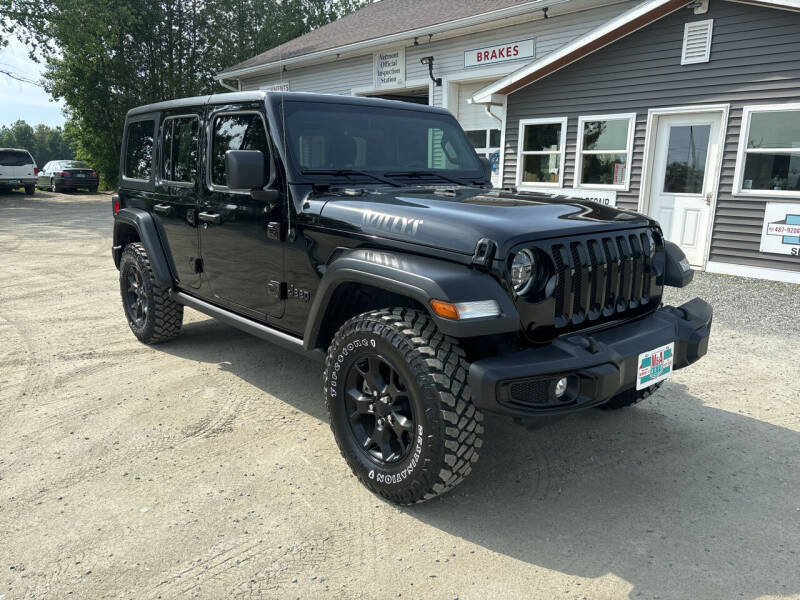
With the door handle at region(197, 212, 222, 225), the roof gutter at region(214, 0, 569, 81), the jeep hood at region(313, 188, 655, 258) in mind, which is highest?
the roof gutter at region(214, 0, 569, 81)

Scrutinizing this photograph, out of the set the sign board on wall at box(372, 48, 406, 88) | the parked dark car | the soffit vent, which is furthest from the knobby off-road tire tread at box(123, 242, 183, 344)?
the parked dark car

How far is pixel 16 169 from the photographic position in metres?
24.2

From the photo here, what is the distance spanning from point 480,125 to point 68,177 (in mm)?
22090

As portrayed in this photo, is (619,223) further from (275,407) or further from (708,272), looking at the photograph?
(708,272)

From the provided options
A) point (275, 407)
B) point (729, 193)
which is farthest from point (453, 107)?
point (275, 407)

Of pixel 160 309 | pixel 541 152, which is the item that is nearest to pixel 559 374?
pixel 160 309

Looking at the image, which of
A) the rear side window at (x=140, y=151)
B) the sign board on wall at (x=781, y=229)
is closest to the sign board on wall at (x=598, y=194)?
the sign board on wall at (x=781, y=229)

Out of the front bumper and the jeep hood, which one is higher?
the jeep hood

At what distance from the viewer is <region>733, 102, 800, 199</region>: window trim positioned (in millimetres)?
8117

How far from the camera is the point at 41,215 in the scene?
17.4m

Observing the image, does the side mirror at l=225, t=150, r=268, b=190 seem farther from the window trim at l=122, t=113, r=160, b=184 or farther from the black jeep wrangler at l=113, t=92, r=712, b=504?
the window trim at l=122, t=113, r=160, b=184

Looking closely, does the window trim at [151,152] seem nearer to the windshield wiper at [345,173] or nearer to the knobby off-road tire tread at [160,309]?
the knobby off-road tire tread at [160,309]

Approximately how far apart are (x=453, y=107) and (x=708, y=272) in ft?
22.4

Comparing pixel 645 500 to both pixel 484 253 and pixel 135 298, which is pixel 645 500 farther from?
pixel 135 298
